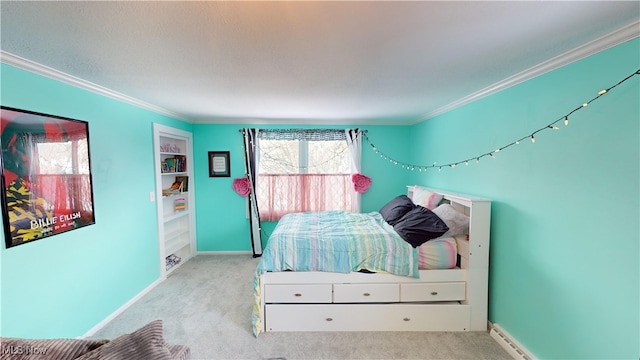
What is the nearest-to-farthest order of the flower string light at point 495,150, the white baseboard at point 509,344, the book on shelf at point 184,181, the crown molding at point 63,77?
the flower string light at point 495,150, the crown molding at point 63,77, the white baseboard at point 509,344, the book on shelf at point 184,181

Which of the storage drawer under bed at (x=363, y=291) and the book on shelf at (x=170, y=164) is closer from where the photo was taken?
the storage drawer under bed at (x=363, y=291)

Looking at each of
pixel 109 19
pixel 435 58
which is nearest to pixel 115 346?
pixel 109 19

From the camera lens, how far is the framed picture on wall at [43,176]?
60.8 inches

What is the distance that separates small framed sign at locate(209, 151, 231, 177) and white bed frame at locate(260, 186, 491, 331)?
227 centimetres

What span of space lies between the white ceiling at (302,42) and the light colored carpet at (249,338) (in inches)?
87.4

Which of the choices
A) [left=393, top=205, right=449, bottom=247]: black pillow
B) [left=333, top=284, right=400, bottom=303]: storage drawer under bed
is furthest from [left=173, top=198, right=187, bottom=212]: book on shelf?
[left=393, top=205, right=449, bottom=247]: black pillow

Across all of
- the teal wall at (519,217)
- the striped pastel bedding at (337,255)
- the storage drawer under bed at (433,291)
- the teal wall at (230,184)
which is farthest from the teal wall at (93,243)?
the storage drawer under bed at (433,291)

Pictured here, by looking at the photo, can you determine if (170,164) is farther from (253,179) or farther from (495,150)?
(495,150)

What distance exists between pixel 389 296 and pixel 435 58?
2.00 meters

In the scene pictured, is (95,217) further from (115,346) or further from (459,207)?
(459,207)

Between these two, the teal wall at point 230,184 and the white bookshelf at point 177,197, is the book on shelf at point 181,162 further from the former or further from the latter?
the teal wall at point 230,184

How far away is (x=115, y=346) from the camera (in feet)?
3.18

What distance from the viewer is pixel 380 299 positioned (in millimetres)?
2211

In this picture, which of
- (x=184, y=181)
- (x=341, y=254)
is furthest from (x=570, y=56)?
(x=184, y=181)
